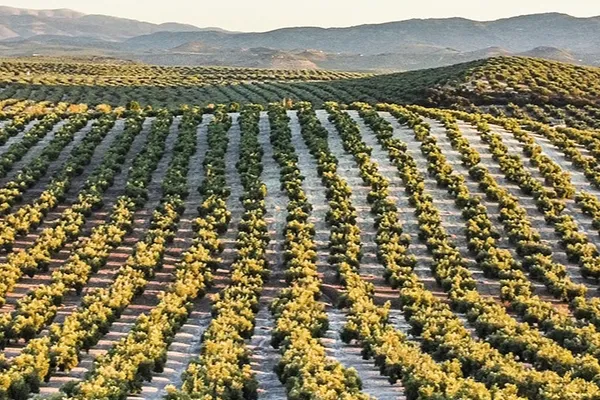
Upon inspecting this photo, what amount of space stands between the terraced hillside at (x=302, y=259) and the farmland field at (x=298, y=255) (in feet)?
0.28

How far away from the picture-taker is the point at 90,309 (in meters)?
20.2

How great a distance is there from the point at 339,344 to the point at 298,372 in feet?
11.6

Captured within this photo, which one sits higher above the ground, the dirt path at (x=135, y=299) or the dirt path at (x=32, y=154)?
the dirt path at (x=32, y=154)

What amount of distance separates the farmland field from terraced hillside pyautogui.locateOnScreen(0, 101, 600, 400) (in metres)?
0.09

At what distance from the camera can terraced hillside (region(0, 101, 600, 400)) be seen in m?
16.6

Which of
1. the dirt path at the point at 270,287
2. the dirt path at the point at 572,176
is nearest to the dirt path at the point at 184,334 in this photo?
Answer: the dirt path at the point at 270,287

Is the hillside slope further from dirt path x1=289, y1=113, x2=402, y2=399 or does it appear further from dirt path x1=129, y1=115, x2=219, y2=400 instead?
dirt path x1=129, y1=115, x2=219, y2=400

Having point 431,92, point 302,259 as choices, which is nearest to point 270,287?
point 302,259

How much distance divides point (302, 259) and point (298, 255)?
12.8 inches

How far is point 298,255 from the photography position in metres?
25.2

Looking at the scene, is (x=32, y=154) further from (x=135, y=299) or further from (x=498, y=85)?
(x=498, y=85)

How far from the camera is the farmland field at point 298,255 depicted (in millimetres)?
16672

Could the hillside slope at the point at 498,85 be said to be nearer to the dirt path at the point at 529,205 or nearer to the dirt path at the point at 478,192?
the dirt path at the point at 478,192

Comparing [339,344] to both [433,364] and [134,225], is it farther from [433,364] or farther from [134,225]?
[134,225]
